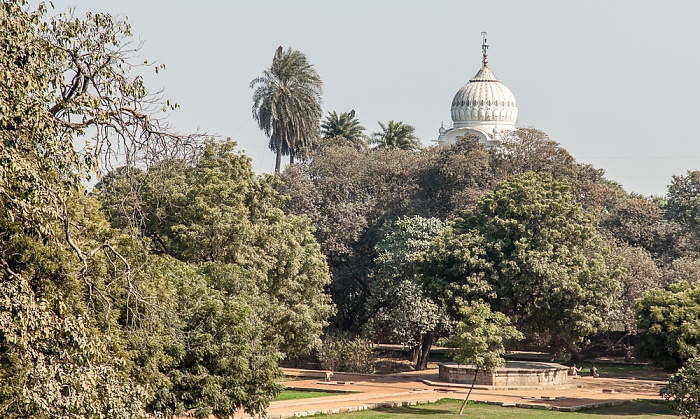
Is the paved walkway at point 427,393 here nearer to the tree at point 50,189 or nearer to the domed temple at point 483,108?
the tree at point 50,189

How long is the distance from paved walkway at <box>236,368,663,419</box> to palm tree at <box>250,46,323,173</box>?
18.1 m

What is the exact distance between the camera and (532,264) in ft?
139

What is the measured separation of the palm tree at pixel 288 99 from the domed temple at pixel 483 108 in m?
30.2

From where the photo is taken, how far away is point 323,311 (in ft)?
144

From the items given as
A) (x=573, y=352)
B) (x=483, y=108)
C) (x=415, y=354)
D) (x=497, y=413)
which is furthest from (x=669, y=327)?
(x=483, y=108)

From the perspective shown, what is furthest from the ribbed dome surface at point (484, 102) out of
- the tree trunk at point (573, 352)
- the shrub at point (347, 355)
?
the shrub at point (347, 355)

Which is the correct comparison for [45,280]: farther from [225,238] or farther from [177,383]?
[225,238]

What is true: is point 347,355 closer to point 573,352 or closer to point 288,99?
point 573,352

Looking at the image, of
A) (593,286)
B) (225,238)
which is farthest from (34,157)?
(593,286)

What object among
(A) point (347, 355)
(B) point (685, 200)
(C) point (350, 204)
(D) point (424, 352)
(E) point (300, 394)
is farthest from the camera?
(B) point (685, 200)

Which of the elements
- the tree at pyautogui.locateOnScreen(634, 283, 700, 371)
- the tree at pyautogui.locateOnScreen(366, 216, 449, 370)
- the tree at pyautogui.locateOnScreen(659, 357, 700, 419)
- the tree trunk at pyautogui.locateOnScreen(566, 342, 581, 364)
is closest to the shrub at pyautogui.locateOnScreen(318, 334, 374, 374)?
the tree at pyautogui.locateOnScreen(366, 216, 449, 370)

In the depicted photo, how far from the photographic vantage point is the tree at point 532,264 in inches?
1660

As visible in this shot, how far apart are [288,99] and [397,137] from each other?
11.6m

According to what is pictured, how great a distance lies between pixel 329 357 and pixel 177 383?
26.7 metres
